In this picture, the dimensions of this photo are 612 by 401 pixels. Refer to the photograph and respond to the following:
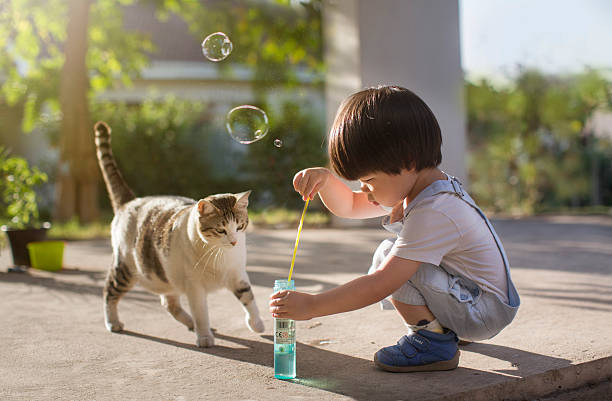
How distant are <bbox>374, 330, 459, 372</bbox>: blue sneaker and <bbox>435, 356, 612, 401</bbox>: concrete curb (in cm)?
20

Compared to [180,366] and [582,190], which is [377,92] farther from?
[582,190]

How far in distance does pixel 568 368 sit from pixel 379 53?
19.1 feet

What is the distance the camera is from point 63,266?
4.62 metres

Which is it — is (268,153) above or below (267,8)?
below

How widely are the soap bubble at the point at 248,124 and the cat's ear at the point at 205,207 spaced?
708 mm

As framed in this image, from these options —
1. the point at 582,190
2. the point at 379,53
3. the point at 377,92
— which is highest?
the point at 379,53

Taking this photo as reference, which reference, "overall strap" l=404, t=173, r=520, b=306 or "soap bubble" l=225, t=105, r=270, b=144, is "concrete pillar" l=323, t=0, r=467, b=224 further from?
"overall strap" l=404, t=173, r=520, b=306

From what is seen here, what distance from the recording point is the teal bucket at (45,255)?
445cm

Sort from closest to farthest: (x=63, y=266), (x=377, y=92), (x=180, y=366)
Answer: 1. (x=377, y=92)
2. (x=180, y=366)
3. (x=63, y=266)

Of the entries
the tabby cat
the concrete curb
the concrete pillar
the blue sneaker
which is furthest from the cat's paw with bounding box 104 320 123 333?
the concrete pillar

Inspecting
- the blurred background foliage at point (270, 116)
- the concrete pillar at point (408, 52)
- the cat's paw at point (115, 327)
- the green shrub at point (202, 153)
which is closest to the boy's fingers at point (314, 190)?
the cat's paw at point (115, 327)

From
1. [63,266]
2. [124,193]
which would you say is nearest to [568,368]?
[124,193]

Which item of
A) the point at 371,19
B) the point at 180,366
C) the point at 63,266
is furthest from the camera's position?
the point at 371,19

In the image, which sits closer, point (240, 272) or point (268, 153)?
point (240, 272)
